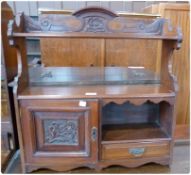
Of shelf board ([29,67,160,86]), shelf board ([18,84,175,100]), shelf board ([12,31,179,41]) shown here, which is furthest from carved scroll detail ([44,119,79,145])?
shelf board ([12,31,179,41])

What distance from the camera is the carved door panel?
1.33m

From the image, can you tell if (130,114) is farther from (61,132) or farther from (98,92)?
(61,132)

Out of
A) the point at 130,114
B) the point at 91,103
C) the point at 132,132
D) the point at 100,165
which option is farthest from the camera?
the point at 130,114

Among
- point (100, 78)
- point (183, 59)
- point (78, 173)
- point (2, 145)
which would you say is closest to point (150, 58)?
point (183, 59)

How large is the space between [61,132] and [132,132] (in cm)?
58

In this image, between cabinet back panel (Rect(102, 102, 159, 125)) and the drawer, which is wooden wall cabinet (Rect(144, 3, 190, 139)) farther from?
the drawer

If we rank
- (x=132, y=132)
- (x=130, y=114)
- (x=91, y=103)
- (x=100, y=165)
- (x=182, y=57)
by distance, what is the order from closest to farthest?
(x=91, y=103) < (x=100, y=165) < (x=132, y=132) < (x=130, y=114) < (x=182, y=57)

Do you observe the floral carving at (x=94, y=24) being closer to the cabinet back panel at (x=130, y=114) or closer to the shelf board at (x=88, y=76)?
the shelf board at (x=88, y=76)

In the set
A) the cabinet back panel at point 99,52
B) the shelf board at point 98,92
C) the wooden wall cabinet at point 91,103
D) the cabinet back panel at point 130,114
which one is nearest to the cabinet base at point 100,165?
the wooden wall cabinet at point 91,103

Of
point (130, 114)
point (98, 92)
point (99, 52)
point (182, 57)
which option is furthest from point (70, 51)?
point (182, 57)

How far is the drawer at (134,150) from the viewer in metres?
1.47

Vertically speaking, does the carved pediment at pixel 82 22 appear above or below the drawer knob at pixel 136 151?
above

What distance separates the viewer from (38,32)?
1.35m

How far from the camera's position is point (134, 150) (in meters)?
1.49
